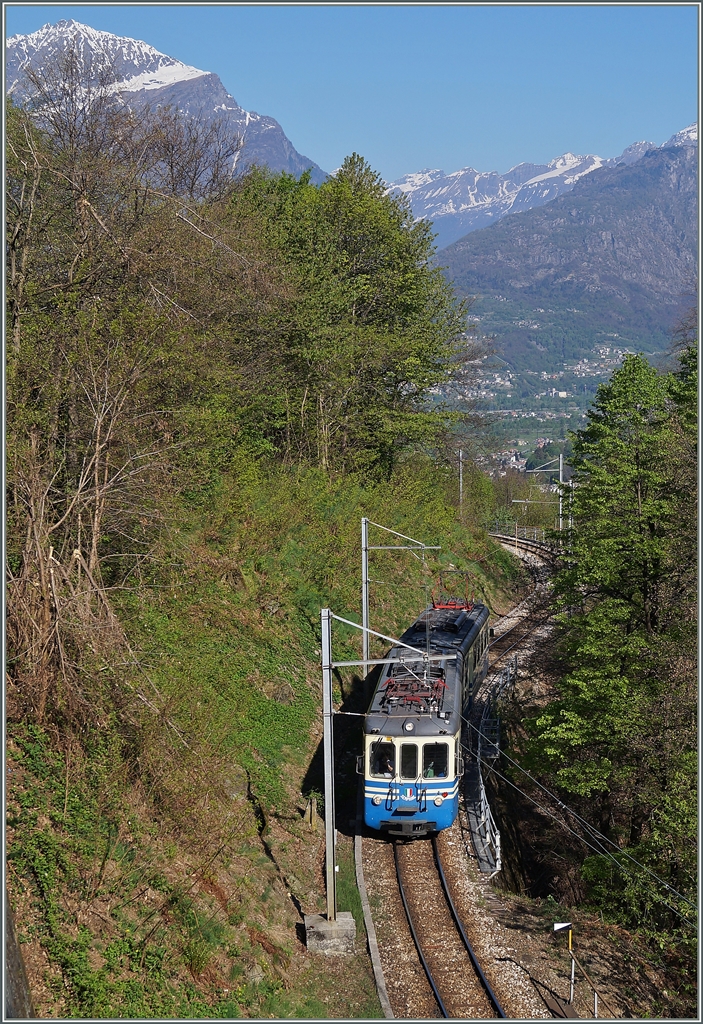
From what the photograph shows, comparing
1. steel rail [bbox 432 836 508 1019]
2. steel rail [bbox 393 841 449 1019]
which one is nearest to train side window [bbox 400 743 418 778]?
steel rail [bbox 393 841 449 1019]

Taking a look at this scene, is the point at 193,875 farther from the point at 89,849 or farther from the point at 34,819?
the point at 34,819

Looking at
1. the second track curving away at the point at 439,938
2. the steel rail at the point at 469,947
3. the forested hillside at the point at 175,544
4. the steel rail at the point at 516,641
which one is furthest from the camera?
the steel rail at the point at 516,641

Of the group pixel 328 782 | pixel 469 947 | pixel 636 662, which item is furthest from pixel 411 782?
pixel 636 662

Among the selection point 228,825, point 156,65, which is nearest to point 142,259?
point 228,825

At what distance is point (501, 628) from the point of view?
1577 inches

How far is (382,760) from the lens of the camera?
56.4 feet

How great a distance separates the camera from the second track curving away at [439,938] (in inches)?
533

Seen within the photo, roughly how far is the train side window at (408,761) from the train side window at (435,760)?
175 mm

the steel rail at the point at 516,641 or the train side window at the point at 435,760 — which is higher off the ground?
the train side window at the point at 435,760

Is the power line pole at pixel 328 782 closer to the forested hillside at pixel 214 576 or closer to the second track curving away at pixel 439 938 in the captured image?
the forested hillside at pixel 214 576

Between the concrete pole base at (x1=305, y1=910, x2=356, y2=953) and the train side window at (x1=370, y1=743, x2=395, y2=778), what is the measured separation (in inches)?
110

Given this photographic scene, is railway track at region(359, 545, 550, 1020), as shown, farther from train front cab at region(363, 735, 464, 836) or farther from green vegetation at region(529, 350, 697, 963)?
green vegetation at region(529, 350, 697, 963)

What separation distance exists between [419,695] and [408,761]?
1.53 metres

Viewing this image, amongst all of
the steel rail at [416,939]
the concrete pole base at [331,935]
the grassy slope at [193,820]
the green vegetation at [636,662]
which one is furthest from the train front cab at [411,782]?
the green vegetation at [636,662]
